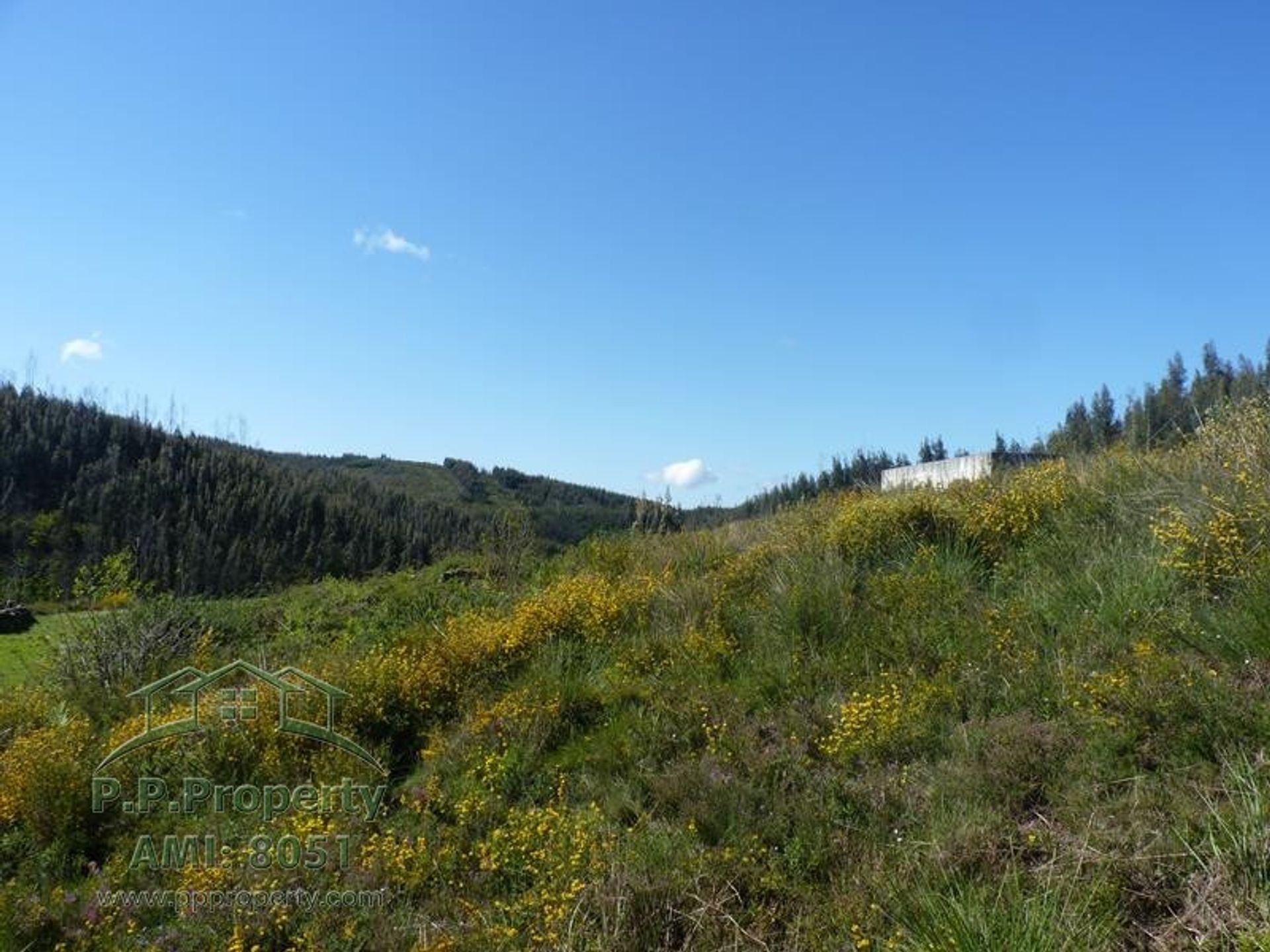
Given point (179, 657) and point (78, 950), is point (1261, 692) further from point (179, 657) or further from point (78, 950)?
point (179, 657)

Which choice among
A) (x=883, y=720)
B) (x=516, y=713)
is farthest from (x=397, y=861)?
(x=883, y=720)

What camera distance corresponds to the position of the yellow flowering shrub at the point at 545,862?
357cm

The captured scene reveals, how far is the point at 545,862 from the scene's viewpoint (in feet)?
12.9

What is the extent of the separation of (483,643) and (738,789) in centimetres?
336

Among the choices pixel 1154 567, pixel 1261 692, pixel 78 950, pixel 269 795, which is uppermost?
pixel 1154 567

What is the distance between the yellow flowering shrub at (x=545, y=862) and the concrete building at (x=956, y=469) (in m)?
6.41

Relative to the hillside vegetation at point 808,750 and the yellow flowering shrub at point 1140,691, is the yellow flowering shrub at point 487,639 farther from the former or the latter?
the yellow flowering shrub at point 1140,691

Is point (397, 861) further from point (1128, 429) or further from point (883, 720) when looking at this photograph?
point (1128, 429)

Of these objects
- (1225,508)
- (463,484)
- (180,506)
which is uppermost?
(463,484)

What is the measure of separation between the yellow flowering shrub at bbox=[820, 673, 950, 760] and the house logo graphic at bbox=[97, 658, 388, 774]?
314 cm

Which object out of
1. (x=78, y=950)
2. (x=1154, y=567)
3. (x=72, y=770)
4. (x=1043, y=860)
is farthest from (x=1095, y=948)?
(x=72, y=770)

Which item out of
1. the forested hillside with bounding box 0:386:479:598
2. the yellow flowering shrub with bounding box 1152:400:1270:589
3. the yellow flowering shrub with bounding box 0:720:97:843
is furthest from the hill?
the yellow flowering shrub with bounding box 1152:400:1270:589

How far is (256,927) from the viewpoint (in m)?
3.82

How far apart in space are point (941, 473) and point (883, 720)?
662cm
